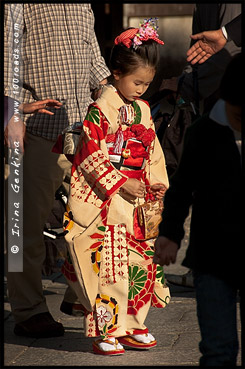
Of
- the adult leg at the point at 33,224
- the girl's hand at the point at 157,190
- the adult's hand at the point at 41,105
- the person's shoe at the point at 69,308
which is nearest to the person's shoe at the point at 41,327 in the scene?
the adult leg at the point at 33,224

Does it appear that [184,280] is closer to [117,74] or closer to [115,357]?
[115,357]

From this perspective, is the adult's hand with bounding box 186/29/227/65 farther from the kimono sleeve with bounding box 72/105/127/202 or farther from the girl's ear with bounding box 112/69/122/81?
the kimono sleeve with bounding box 72/105/127/202

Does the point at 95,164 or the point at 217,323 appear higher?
the point at 95,164

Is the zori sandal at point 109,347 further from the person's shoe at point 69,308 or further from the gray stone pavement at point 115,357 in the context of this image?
the person's shoe at point 69,308

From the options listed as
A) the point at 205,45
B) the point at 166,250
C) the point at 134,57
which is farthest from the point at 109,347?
the point at 205,45

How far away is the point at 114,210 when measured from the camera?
15.6ft

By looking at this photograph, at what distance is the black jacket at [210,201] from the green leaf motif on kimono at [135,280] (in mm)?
1431

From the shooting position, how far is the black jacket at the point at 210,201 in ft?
10.8

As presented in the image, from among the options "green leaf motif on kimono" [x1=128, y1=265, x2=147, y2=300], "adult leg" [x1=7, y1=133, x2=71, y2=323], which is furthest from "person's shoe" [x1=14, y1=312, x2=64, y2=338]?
"green leaf motif on kimono" [x1=128, y1=265, x2=147, y2=300]

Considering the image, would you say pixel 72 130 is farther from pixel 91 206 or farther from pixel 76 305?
pixel 76 305

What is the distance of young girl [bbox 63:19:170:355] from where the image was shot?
4715 mm

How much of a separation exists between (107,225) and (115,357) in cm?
75

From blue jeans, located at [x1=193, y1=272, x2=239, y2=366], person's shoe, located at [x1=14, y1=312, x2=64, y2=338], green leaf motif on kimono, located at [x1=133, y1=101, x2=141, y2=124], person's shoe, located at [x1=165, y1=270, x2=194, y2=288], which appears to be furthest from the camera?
person's shoe, located at [x1=165, y1=270, x2=194, y2=288]

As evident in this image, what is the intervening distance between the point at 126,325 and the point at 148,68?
4.92 ft
